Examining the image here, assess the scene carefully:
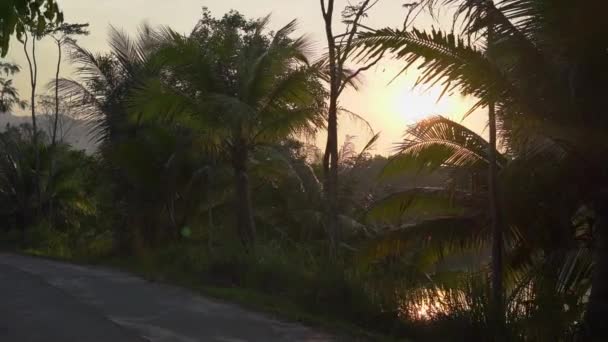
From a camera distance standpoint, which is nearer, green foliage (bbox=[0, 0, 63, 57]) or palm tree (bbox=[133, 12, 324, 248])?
green foliage (bbox=[0, 0, 63, 57])

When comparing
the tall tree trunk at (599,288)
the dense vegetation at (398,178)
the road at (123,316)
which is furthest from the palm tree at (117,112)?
the tall tree trunk at (599,288)

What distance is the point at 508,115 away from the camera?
10562 mm

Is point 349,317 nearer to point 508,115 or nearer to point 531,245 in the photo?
point 531,245

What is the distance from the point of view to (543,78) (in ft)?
33.9

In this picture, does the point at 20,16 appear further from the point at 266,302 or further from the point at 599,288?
the point at 266,302

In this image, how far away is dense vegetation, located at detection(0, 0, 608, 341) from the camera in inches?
394

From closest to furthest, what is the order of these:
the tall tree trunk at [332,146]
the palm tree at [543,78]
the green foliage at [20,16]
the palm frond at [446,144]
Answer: the green foliage at [20,16]
the palm tree at [543,78]
the palm frond at [446,144]
the tall tree trunk at [332,146]

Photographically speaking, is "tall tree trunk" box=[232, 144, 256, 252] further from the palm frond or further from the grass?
the palm frond

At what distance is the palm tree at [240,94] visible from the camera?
719 inches

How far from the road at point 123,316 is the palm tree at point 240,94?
3.92 metres

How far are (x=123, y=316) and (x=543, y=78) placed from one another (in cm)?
667

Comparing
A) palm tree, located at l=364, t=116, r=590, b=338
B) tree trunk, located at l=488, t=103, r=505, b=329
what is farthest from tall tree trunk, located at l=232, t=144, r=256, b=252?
tree trunk, located at l=488, t=103, r=505, b=329

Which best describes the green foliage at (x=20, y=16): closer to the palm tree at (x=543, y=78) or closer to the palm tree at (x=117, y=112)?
the palm tree at (x=543, y=78)

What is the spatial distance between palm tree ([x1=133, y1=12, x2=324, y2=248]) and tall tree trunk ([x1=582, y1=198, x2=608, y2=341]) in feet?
28.9
